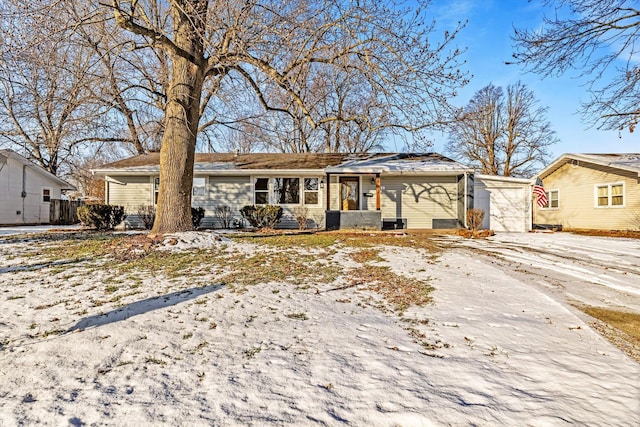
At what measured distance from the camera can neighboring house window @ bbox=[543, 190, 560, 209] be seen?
61.4 feet

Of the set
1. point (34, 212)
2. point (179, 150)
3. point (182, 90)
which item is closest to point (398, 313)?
point (179, 150)

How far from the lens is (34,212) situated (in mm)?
19188

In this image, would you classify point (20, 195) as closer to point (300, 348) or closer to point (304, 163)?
point (304, 163)

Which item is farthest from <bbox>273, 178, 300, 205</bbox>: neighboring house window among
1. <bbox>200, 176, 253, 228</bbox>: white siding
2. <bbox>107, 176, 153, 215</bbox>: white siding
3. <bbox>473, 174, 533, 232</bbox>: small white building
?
<bbox>473, 174, 533, 232</bbox>: small white building

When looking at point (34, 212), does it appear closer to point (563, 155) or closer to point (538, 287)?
point (538, 287)

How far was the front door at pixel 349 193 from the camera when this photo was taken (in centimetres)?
1481

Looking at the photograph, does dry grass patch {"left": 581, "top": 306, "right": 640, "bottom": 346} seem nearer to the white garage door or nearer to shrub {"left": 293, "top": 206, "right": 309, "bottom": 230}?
shrub {"left": 293, "top": 206, "right": 309, "bottom": 230}

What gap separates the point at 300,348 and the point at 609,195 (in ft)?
63.7

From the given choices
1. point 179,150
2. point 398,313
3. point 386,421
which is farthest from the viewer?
point 179,150

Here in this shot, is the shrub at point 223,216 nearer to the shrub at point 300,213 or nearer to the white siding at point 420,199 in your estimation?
the shrub at point 300,213

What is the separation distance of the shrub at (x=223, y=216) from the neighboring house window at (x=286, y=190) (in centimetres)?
220

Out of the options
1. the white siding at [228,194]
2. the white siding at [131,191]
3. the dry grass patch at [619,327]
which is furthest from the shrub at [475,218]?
the white siding at [131,191]

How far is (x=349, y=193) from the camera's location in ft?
49.1

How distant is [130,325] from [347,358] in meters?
2.23
